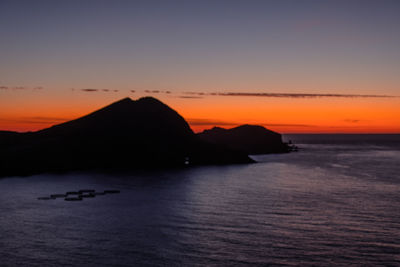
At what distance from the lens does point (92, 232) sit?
47188 millimetres

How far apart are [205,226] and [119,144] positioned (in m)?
120

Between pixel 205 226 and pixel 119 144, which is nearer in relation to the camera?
pixel 205 226

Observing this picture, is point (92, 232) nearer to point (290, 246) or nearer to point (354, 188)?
point (290, 246)

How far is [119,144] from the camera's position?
164 meters

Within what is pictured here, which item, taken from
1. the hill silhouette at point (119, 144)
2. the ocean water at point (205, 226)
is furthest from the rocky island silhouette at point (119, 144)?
the ocean water at point (205, 226)

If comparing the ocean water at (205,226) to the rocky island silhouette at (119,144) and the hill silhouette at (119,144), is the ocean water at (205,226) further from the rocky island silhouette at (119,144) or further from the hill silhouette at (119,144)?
the rocky island silhouette at (119,144)

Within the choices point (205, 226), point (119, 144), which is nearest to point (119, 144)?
point (119, 144)

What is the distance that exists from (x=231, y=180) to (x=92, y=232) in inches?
2366

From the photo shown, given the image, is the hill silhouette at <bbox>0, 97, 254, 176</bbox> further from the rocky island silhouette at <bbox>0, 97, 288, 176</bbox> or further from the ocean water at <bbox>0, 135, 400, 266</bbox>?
the ocean water at <bbox>0, 135, 400, 266</bbox>

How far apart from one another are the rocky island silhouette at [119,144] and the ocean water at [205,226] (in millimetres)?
53254

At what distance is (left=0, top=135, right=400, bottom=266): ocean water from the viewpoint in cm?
3784

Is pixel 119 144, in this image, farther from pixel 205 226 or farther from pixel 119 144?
pixel 205 226

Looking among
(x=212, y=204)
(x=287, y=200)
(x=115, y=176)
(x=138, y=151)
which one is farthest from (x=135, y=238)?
(x=138, y=151)

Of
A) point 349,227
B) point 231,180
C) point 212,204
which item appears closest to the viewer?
point 349,227
